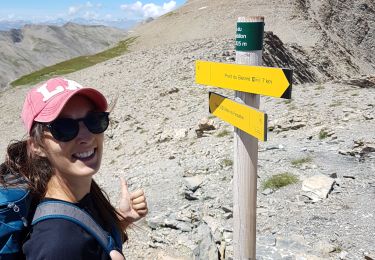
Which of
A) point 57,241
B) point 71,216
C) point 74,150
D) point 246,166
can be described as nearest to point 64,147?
point 74,150

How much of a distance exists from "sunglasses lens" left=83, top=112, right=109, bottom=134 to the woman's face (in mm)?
31

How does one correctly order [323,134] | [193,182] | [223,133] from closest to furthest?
[193,182], [323,134], [223,133]

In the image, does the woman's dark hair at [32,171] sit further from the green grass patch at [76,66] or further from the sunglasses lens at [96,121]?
the green grass patch at [76,66]

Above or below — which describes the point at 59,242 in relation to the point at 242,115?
below

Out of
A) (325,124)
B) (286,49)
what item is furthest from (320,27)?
(325,124)

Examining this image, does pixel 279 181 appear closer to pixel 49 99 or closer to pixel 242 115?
pixel 242 115

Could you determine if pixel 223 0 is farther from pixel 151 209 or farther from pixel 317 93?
pixel 151 209

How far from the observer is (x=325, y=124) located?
12.1 metres

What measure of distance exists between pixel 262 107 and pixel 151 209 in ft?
26.9

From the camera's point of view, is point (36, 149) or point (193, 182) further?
point (193, 182)

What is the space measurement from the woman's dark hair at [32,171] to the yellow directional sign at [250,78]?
1.99 m

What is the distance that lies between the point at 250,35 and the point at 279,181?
4736 mm

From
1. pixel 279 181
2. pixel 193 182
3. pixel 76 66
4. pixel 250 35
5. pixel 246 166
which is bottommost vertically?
pixel 76 66

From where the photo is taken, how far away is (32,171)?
2.91m
